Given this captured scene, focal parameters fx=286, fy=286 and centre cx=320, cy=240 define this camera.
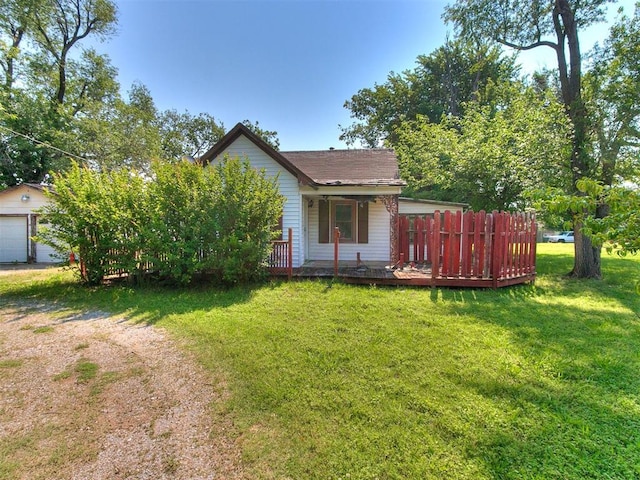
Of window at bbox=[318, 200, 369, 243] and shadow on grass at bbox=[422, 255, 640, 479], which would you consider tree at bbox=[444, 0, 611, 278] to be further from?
window at bbox=[318, 200, 369, 243]

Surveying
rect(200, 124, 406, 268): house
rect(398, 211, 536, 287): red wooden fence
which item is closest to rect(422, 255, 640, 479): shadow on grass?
rect(398, 211, 536, 287): red wooden fence

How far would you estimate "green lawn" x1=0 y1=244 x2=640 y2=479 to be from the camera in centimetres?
215

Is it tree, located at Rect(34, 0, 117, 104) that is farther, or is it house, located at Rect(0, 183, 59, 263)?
tree, located at Rect(34, 0, 117, 104)

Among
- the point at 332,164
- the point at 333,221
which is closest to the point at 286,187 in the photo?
the point at 333,221

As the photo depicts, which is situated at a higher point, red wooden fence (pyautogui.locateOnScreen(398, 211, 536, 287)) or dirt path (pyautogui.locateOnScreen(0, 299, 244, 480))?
red wooden fence (pyautogui.locateOnScreen(398, 211, 536, 287))

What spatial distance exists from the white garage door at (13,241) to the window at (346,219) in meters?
15.3

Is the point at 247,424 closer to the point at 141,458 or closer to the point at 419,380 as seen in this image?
the point at 141,458

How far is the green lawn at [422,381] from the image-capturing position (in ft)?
7.05

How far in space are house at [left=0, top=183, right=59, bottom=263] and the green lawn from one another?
11.9 meters

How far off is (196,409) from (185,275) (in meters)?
4.92

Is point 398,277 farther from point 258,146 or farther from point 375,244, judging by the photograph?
point 258,146

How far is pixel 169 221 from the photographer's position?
7270mm

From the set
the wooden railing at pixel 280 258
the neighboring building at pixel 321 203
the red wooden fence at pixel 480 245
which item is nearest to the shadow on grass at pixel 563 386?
the red wooden fence at pixel 480 245

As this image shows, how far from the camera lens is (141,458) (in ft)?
7.23
